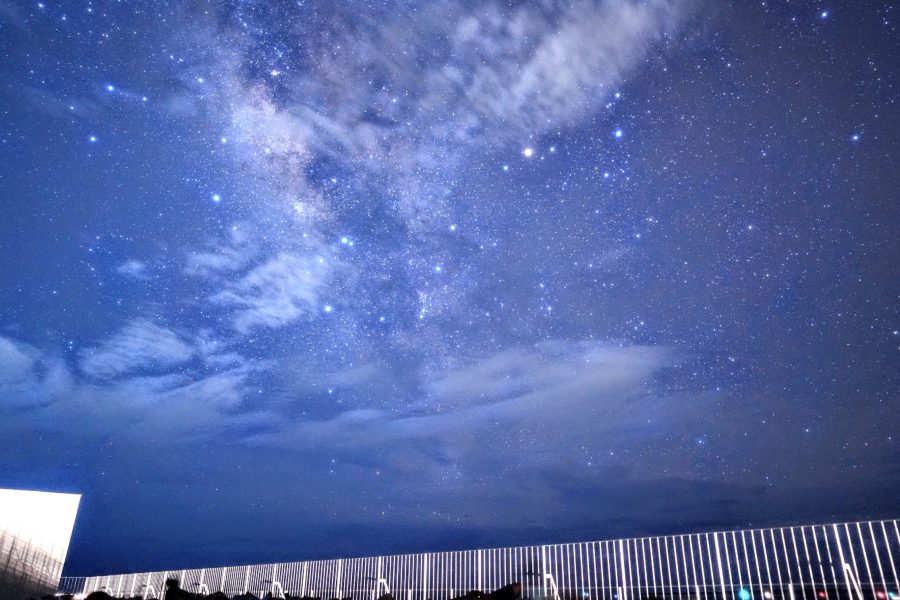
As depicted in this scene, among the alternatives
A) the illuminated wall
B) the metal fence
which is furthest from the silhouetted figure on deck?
the illuminated wall

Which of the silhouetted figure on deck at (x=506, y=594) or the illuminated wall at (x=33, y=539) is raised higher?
the illuminated wall at (x=33, y=539)

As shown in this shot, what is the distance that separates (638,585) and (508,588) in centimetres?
1064

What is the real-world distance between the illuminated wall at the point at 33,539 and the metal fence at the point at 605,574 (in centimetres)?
299

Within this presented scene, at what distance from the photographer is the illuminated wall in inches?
507

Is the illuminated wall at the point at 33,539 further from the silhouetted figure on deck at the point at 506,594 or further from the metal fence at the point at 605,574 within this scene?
the silhouetted figure on deck at the point at 506,594

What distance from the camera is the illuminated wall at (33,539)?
12.9m

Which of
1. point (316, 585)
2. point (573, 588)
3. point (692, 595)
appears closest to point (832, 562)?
point (692, 595)

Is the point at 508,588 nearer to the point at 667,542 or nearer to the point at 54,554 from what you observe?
the point at 667,542

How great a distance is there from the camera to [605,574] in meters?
14.3

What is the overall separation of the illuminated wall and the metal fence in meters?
2.99

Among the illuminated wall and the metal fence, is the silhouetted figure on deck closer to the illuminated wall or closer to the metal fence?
the metal fence

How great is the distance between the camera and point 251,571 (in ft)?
72.9

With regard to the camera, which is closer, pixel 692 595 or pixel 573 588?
pixel 692 595

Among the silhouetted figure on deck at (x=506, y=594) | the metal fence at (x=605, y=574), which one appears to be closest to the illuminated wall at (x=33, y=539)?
the metal fence at (x=605, y=574)
